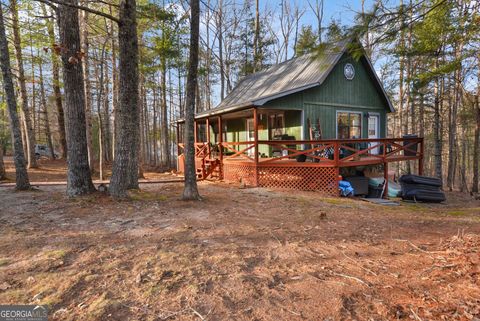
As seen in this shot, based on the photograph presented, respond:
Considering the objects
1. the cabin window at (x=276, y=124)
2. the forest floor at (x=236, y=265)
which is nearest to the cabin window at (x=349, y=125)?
the cabin window at (x=276, y=124)

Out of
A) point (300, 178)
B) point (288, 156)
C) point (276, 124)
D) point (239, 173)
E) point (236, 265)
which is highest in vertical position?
point (276, 124)

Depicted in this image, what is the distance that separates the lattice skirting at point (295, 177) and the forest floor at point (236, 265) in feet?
11.2

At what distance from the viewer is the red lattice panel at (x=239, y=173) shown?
9.49m

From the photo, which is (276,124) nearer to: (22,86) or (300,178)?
(300,178)

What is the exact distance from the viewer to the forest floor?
7.03 ft

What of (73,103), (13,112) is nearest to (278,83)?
(73,103)

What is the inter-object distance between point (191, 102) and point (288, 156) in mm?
4109

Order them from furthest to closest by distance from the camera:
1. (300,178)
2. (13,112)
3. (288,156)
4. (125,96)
→ (300,178) < (288,156) < (13,112) < (125,96)

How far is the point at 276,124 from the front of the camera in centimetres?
1234

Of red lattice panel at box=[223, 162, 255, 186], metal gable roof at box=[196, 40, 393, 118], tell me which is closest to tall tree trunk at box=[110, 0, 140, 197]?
metal gable roof at box=[196, 40, 393, 118]

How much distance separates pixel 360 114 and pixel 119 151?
11.4 m

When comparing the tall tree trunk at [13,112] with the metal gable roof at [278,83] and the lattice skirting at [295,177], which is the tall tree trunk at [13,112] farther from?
the lattice skirting at [295,177]

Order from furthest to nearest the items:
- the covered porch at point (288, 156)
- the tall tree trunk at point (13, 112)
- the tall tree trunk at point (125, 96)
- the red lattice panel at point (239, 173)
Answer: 1. the red lattice panel at point (239, 173)
2. the covered porch at point (288, 156)
3. the tall tree trunk at point (13, 112)
4. the tall tree trunk at point (125, 96)

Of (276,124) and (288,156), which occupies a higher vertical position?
(276,124)
